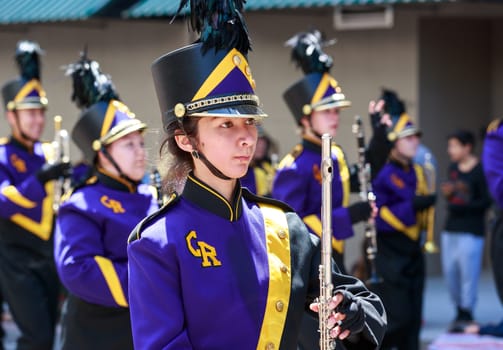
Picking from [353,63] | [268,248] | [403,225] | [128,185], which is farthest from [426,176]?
[268,248]

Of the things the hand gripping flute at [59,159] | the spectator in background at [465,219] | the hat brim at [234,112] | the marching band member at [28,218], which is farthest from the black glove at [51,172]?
the hat brim at [234,112]

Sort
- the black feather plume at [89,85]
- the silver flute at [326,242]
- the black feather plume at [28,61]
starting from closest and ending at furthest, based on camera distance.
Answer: the silver flute at [326,242] < the black feather plume at [89,85] < the black feather plume at [28,61]

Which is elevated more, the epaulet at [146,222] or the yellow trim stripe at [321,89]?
the yellow trim stripe at [321,89]

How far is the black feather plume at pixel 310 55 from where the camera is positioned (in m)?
7.41

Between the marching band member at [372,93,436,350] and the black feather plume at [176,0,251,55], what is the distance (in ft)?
16.6

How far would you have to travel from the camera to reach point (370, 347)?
10.9ft

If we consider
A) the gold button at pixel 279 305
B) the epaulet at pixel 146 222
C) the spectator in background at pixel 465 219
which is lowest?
the spectator in background at pixel 465 219

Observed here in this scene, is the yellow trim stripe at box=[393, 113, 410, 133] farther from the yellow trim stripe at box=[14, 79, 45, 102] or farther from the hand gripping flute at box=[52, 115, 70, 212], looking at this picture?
the yellow trim stripe at box=[14, 79, 45, 102]

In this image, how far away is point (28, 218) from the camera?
329 inches

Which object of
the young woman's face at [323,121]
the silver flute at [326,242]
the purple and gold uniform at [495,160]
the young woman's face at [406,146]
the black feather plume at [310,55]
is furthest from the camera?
the young woman's face at [406,146]

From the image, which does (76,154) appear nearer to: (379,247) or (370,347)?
(379,247)

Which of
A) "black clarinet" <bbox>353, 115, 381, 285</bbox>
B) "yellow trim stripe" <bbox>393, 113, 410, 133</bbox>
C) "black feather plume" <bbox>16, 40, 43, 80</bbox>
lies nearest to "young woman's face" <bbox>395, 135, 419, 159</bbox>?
"yellow trim stripe" <bbox>393, 113, 410, 133</bbox>

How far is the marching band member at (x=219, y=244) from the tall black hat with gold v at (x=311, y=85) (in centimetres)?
362

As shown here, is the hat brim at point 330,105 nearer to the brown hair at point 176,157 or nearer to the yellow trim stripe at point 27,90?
the yellow trim stripe at point 27,90
